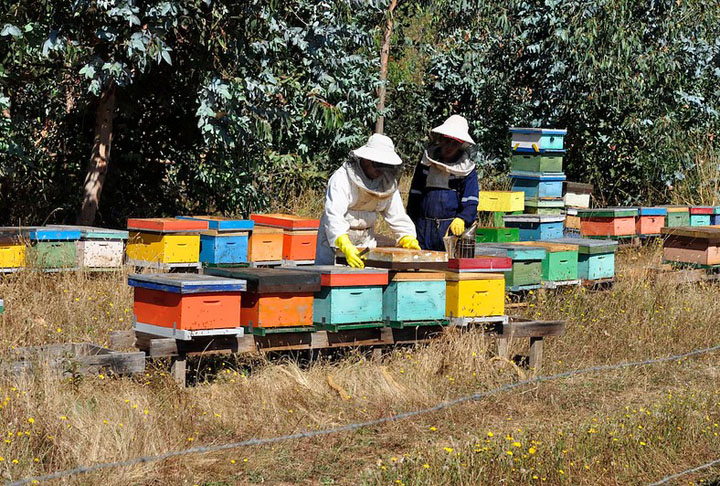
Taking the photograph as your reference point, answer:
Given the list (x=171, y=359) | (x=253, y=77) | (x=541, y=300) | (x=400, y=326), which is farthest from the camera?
(x=253, y=77)

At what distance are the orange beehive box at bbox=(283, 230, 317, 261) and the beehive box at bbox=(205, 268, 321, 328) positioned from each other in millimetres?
3874

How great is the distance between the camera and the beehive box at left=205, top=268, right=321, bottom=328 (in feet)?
20.9

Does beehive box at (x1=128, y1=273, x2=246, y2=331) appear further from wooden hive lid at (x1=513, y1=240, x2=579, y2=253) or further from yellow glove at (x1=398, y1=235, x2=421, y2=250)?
wooden hive lid at (x1=513, y1=240, x2=579, y2=253)

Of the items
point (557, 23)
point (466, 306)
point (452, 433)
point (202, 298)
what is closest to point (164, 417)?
point (202, 298)

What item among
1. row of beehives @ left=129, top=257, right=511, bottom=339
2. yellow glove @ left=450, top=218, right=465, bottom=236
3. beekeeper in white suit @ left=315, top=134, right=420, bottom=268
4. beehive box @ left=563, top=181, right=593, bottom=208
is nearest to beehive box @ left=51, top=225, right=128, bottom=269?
beekeeper in white suit @ left=315, top=134, right=420, bottom=268

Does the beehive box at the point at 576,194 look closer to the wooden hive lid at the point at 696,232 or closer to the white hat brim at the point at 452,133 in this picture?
the wooden hive lid at the point at 696,232

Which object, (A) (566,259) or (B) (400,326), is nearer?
(B) (400,326)

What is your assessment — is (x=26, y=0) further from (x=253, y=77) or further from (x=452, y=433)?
(x=452, y=433)

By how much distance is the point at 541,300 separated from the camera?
8.92 meters

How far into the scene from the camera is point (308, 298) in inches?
260

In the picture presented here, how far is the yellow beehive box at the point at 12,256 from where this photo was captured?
8766 millimetres

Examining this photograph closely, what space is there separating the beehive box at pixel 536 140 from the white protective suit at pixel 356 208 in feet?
16.5

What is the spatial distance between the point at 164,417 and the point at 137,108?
7337 millimetres

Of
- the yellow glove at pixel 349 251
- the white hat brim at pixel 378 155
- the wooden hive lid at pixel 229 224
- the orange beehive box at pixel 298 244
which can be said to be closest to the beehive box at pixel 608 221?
the orange beehive box at pixel 298 244
